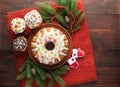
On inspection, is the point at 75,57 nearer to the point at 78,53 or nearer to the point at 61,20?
the point at 78,53

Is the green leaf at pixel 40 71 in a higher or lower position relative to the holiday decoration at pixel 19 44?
lower

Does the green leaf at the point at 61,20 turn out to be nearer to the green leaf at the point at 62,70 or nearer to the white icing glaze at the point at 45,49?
the white icing glaze at the point at 45,49

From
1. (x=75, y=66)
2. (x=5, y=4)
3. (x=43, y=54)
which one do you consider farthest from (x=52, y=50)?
(x=5, y=4)

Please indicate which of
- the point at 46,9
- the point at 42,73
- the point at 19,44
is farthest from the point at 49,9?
the point at 42,73

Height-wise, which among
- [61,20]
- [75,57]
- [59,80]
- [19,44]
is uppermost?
[61,20]

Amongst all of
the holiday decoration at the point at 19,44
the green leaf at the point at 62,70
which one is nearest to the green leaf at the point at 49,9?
the holiday decoration at the point at 19,44

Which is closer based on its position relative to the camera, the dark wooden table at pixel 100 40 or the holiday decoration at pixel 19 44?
the holiday decoration at pixel 19 44

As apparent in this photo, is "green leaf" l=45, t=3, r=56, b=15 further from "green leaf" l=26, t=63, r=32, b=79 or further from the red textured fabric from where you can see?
"green leaf" l=26, t=63, r=32, b=79
